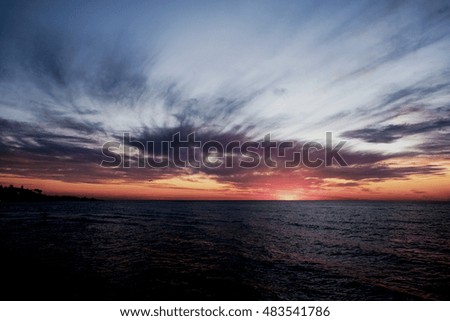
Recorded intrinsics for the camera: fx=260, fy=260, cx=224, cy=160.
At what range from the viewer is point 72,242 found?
91.7 ft

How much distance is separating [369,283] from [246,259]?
9270 millimetres

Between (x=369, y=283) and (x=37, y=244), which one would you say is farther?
(x=37, y=244)

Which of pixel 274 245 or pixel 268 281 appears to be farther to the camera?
pixel 274 245

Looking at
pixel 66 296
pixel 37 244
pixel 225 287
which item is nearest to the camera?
pixel 66 296

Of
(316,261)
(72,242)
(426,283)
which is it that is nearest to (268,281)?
(316,261)

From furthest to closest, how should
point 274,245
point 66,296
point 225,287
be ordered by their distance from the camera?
point 274,245
point 225,287
point 66,296
